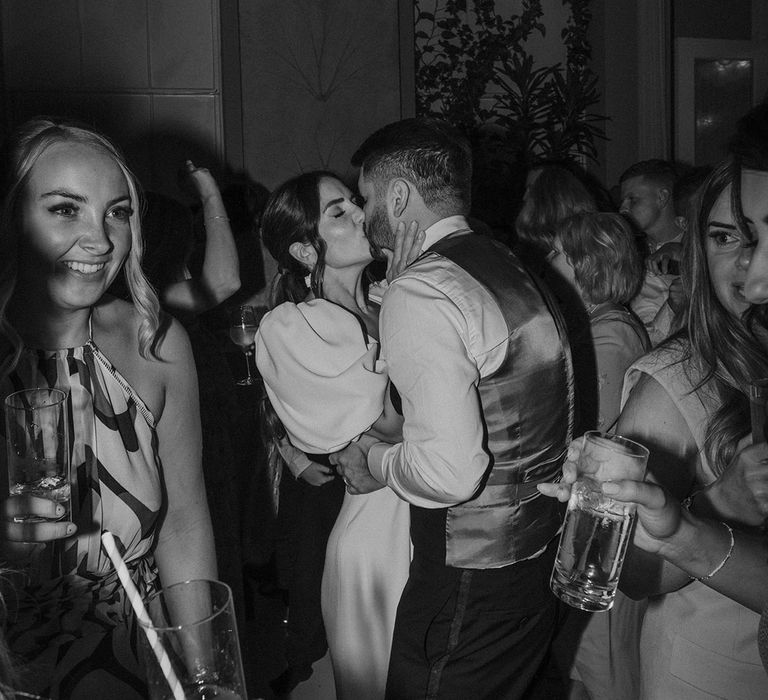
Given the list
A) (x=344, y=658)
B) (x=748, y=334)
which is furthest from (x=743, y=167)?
(x=344, y=658)

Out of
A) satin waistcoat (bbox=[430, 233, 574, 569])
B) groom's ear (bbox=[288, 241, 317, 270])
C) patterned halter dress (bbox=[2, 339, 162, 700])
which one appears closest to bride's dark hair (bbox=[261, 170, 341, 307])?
groom's ear (bbox=[288, 241, 317, 270])

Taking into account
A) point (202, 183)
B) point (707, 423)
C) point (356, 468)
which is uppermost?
point (202, 183)

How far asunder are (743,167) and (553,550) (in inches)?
48.1

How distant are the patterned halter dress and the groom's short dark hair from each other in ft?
3.20

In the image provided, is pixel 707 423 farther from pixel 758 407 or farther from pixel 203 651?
pixel 203 651

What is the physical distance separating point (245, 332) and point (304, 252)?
83 cm

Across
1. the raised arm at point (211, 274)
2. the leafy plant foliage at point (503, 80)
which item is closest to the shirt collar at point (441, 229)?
the raised arm at point (211, 274)

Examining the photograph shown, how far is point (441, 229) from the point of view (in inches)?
87.7

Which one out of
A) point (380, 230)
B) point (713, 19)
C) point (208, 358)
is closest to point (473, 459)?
point (380, 230)

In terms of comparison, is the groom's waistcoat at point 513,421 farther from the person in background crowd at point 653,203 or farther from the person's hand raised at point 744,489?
the person in background crowd at point 653,203

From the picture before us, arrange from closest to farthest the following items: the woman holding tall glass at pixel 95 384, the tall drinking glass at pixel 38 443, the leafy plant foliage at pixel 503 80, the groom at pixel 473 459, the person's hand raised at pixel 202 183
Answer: the tall drinking glass at pixel 38 443
the woman holding tall glass at pixel 95 384
the groom at pixel 473 459
the person's hand raised at pixel 202 183
the leafy plant foliage at pixel 503 80

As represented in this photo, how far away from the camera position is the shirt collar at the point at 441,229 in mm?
2223

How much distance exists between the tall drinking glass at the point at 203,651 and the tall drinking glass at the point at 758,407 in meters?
0.87

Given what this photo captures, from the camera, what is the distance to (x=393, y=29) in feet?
16.9
